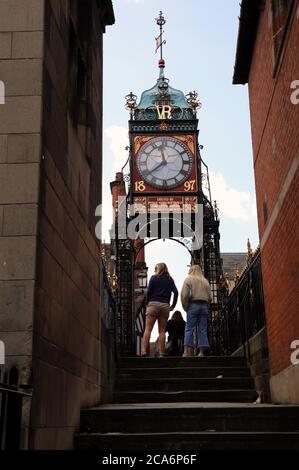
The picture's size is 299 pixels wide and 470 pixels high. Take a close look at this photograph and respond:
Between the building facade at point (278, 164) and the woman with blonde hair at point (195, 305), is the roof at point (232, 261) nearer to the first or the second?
the woman with blonde hair at point (195, 305)

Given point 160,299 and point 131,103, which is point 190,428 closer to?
point 160,299

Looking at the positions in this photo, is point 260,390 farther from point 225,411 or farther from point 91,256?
point 91,256

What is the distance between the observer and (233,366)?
31.3ft

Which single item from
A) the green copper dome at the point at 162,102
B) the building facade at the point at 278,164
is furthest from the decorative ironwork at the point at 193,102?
the building facade at the point at 278,164

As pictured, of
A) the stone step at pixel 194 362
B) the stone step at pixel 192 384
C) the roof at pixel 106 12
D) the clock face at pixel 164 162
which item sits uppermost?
the clock face at pixel 164 162

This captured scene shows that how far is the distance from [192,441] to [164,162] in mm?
13752

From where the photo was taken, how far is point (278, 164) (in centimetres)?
765

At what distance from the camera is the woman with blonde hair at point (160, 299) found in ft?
34.4

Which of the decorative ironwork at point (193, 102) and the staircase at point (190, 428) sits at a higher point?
the decorative ironwork at point (193, 102)

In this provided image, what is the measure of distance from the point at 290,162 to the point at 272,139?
4.49ft

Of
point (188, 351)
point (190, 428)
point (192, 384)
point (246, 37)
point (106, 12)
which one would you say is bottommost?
point (190, 428)

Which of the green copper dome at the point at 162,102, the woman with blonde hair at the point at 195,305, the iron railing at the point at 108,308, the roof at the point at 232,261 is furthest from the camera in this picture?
the roof at the point at 232,261

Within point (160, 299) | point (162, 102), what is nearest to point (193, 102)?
point (162, 102)

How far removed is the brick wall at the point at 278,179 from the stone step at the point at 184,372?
1.27 m
